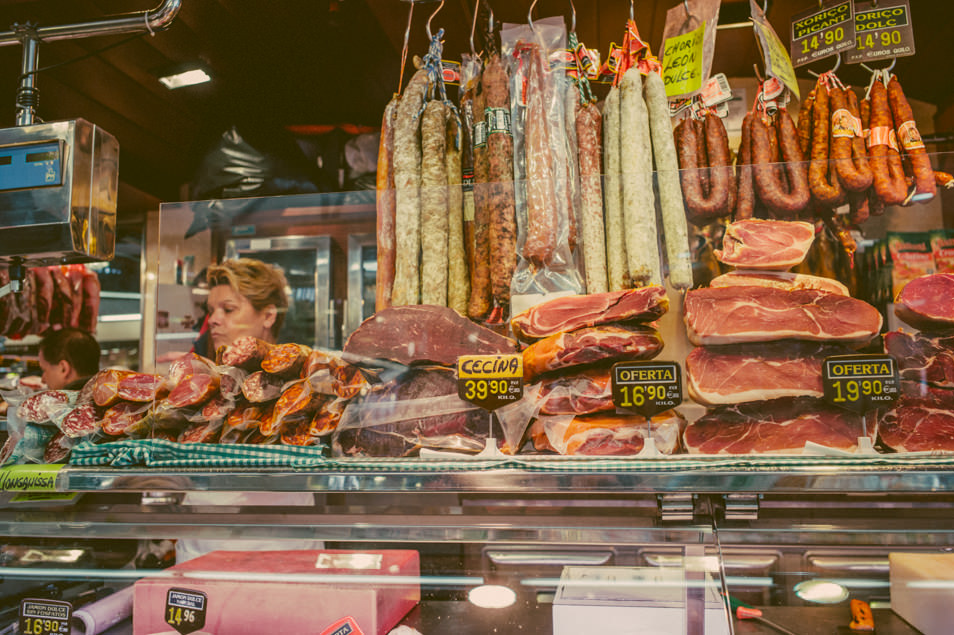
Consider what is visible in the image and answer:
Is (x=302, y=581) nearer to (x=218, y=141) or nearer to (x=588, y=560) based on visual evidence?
(x=588, y=560)

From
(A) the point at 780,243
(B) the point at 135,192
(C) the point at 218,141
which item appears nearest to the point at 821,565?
(A) the point at 780,243

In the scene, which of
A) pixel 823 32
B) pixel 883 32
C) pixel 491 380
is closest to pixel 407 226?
pixel 491 380

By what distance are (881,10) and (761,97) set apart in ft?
2.39

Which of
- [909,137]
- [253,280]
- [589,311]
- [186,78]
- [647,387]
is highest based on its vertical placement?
[186,78]

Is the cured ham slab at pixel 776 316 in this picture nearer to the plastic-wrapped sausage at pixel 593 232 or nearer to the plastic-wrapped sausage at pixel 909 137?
the plastic-wrapped sausage at pixel 593 232

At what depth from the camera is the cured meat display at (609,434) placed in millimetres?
1582

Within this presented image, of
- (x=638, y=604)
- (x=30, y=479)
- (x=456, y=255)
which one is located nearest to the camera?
(x=638, y=604)

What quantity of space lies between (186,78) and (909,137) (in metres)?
4.09

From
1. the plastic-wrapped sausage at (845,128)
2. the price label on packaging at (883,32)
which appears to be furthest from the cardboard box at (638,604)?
the price label on packaging at (883,32)

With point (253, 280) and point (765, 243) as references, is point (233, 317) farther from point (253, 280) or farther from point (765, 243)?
point (765, 243)

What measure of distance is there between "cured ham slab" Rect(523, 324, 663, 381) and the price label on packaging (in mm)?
1761

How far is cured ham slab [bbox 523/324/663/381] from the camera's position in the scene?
165cm

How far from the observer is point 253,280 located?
1825mm

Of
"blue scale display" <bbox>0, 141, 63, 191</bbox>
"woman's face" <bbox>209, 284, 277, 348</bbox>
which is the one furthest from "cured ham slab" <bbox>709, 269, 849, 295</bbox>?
"blue scale display" <bbox>0, 141, 63, 191</bbox>
